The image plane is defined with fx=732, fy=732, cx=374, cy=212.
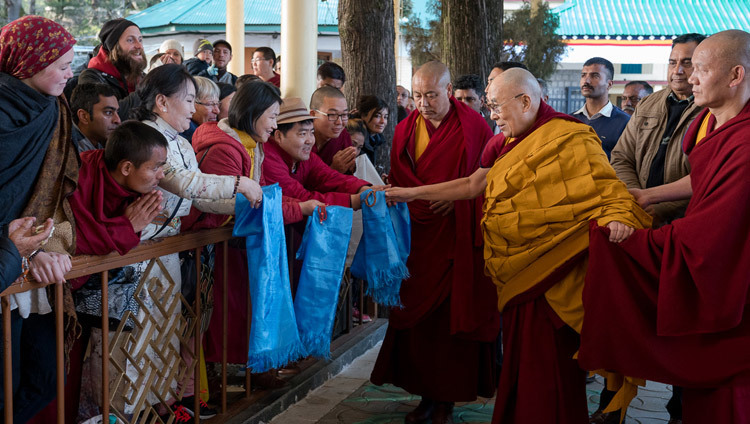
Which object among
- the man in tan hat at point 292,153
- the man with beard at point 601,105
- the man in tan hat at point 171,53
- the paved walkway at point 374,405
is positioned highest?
the man in tan hat at point 171,53

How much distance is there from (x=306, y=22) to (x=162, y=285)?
4882 mm

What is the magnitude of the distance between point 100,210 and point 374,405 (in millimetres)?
2294

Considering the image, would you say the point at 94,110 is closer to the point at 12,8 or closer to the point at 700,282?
the point at 700,282

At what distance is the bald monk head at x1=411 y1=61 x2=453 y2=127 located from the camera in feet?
14.2

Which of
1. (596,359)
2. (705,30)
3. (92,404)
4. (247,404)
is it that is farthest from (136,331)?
(705,30)

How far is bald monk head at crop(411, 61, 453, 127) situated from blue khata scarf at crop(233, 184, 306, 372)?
122 cm

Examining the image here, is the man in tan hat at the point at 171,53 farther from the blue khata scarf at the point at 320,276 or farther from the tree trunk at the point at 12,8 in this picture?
the tree trunk at the point at 12,8

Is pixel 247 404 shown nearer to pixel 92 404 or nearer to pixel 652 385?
pixel 92 404

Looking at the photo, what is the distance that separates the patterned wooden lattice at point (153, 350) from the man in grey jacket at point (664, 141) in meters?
2.41

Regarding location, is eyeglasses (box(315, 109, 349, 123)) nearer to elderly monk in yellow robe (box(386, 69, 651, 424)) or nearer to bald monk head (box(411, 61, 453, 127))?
bald monk head (box(411, 61, 453, 127))

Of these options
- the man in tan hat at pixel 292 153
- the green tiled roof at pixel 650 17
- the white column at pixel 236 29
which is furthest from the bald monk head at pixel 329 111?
the green tiled roof at pixel 650 17

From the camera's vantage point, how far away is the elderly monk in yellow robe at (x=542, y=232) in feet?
11.0

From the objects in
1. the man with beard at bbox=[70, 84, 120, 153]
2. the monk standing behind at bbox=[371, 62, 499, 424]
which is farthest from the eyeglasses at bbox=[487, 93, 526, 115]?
the man with beard at bbox=[70, 84, 120, 153]

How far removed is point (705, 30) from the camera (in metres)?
20.5
